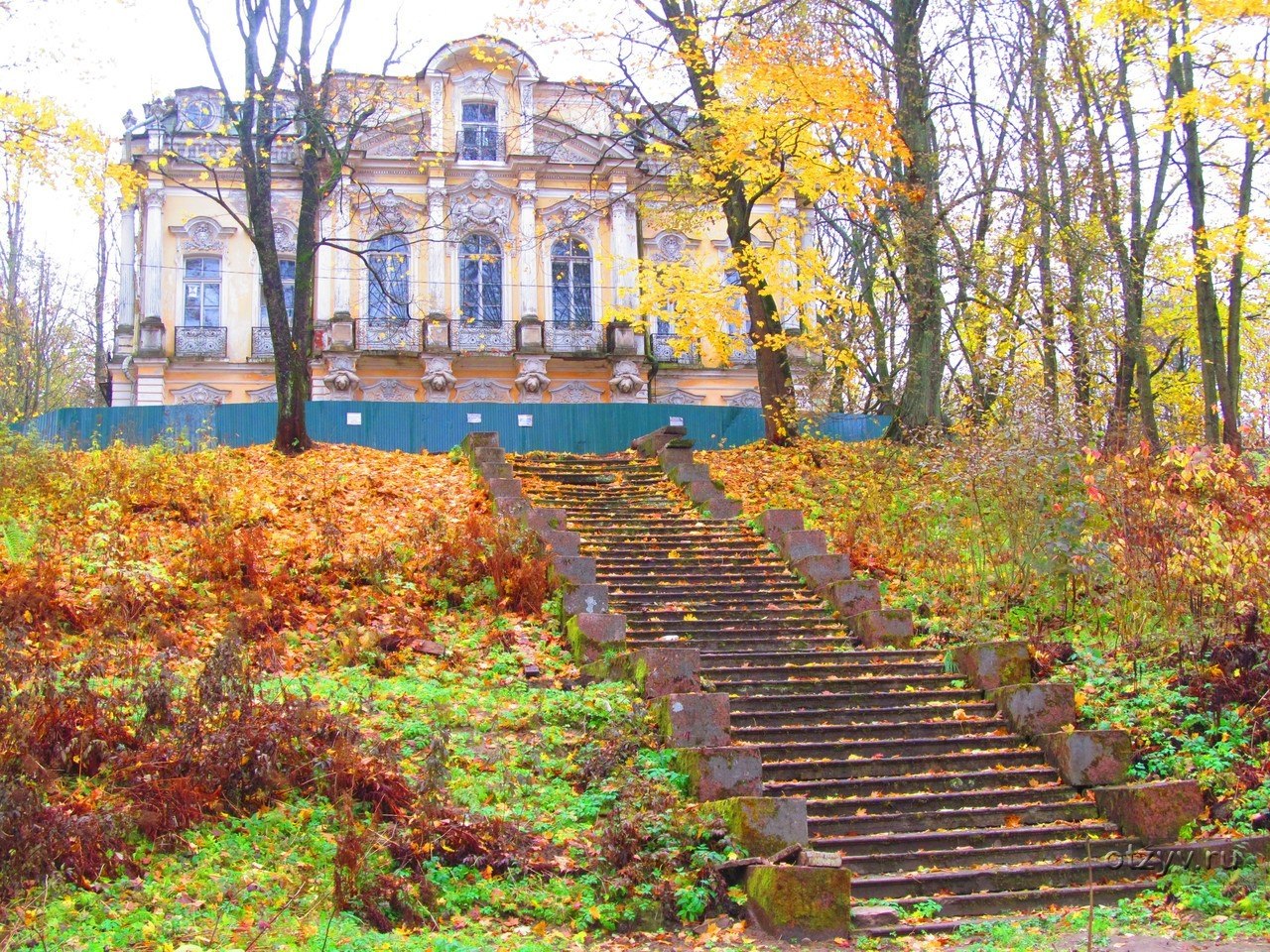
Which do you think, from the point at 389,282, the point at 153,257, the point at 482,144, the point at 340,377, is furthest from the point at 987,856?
the point at 153,257

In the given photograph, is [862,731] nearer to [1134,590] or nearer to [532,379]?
[1134,590]

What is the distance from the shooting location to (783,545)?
47.8ft

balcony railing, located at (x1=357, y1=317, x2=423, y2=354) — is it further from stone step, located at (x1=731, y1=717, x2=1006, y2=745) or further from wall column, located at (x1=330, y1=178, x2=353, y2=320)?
stone step, located at (x1=731, y1=717, x2=1006, y2=745)

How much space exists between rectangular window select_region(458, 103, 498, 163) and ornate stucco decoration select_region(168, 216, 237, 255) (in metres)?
6.31

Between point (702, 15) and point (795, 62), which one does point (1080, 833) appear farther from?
point (702, 15)

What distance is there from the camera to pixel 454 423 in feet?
78.3

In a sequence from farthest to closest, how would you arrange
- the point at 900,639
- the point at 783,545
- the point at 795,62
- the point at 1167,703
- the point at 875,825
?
1. the point at 795,62
2. the point at 783,545
3. the point at 900,639
4. the point at 1167,703
5. the point at 875,825

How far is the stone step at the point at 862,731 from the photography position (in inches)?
400

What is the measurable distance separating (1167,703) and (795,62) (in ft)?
35.3

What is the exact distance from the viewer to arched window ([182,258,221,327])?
30609 millimetres

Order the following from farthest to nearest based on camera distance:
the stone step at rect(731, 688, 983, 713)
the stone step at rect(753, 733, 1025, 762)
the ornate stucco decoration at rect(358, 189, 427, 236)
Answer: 1. the ornate stucco decoration at rect(358, 189, 427, 236)
2. the stone step at rect(731, 688, 983, 713)
3. the stone step at rect(753, 733, 1025, 762)

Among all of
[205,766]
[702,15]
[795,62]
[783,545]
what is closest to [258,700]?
[205,766]

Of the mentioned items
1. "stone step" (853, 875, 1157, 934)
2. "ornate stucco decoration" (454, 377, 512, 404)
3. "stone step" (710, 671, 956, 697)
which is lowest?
"stone step" (853, 875, 1157, 934)

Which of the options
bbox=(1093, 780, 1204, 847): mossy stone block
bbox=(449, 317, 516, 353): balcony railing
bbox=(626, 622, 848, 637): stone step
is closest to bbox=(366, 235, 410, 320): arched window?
bbox=(449, 317, 516, 353): balcony railing
